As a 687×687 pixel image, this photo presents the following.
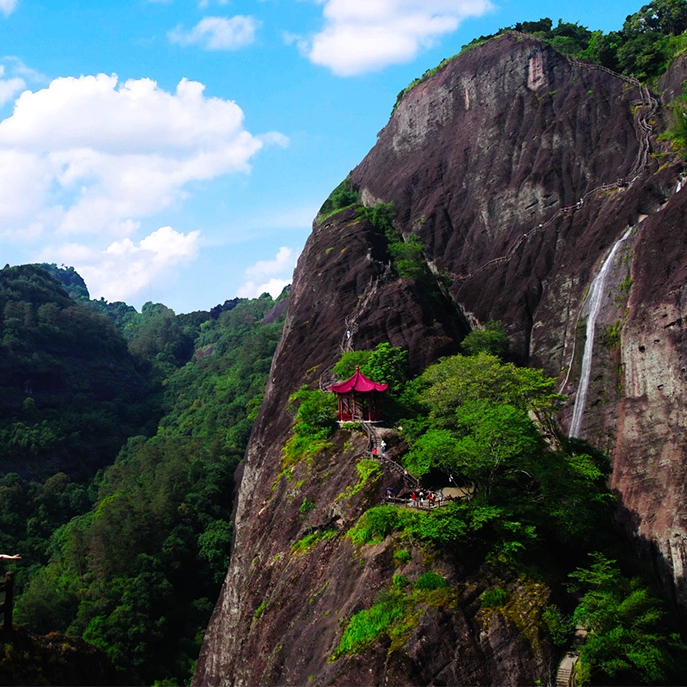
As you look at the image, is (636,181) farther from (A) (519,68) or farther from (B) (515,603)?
(B) (515,603)

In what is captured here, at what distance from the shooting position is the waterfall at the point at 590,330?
99.1ft

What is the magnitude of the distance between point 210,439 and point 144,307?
107 meters

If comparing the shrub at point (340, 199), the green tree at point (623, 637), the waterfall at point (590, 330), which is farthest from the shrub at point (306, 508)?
the shrub at point (340, 199)

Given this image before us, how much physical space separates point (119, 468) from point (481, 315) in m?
40.1

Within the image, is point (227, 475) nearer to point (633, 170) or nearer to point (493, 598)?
point (633, 170)

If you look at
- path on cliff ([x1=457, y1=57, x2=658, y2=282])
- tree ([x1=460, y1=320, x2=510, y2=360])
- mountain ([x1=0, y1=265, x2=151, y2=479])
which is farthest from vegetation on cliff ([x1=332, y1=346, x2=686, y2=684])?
mountain ([x1=0, y1=265, x2=151, y2=479])

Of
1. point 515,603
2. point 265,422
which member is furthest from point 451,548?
point 265,422

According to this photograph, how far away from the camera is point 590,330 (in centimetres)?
3375

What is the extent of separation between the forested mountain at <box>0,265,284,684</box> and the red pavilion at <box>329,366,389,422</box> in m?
17.5

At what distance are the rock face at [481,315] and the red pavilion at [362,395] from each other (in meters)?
1.51

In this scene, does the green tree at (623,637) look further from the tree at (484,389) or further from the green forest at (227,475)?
the tree at (484,389)

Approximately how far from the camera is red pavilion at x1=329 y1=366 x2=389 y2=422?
92.3 feet

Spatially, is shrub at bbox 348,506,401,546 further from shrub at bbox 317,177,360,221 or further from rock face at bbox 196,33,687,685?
shrub at bbox 317,177,360,221

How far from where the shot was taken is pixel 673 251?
1176 inches
